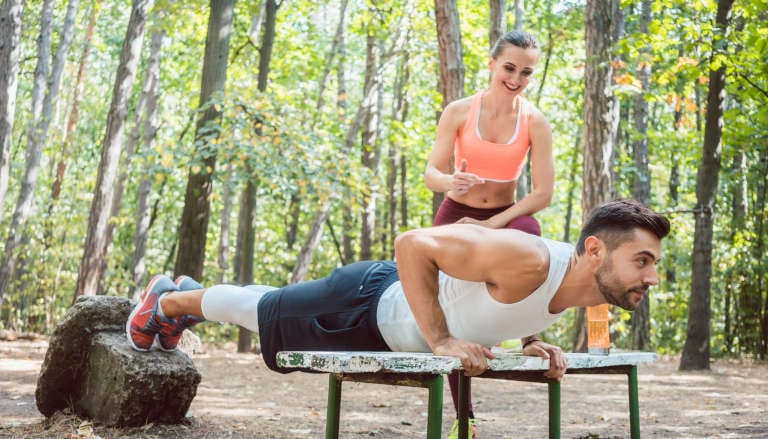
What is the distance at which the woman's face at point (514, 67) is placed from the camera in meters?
3.89

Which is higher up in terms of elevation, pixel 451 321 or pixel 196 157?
pixel 196 157

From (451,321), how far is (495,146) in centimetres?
140

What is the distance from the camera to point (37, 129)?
13.6m

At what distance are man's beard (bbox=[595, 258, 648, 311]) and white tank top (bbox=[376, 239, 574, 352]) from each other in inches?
5.2

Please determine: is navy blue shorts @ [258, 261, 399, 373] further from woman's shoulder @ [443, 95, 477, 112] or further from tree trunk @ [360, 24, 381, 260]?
tree trunk @ [360, 24, 381, 260]

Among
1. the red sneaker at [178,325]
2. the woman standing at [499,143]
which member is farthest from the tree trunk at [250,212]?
the woman standing at [499,143]

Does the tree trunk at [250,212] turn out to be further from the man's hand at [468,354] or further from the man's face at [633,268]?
the man's face at [633,268]

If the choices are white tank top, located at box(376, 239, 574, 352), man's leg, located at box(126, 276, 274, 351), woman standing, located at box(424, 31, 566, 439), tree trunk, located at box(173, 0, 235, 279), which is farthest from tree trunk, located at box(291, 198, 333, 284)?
white tank top, located at box(376, 239, 574, 352)

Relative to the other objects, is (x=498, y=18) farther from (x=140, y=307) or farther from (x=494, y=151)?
(x=140, y=307)

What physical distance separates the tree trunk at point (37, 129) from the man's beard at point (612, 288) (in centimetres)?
1104

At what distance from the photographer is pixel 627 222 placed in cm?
241

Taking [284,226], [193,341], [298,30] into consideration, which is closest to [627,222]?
[193,341]

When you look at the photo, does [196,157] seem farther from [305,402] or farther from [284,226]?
[284,226]

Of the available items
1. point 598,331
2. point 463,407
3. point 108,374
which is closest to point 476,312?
point 463,407
